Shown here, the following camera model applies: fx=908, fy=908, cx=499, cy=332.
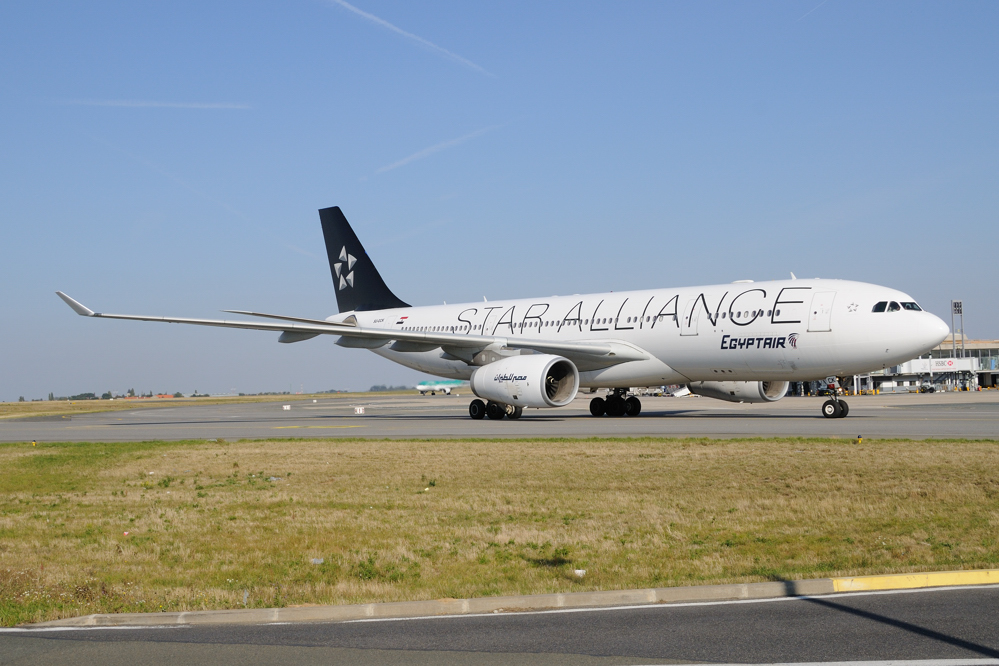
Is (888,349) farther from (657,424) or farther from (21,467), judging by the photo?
(21,467)

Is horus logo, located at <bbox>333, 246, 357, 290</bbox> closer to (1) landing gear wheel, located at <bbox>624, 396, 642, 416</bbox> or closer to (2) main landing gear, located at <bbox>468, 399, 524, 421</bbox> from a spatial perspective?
(2) main landing gear, located at <bbox>468, 399, 524, 421</bbox>

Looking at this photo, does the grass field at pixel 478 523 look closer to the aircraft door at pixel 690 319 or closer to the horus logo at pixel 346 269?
the aircraft door at pixel 690 319

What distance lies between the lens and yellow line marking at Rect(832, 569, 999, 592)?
7.55 meters

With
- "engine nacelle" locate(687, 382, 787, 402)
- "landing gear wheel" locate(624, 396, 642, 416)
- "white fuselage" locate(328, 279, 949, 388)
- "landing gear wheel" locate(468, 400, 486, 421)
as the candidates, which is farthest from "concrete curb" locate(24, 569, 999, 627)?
"landing gear wheel" locate(624, 396, 642, 416)

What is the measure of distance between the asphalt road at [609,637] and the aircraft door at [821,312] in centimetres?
1951

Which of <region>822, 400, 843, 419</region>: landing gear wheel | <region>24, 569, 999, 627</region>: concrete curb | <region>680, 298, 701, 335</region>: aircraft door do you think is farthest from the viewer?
<region>680, 298, 701, 335</region>: aircraft door

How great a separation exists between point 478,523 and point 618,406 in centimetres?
2279

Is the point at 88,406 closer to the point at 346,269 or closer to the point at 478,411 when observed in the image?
the point at 346,269

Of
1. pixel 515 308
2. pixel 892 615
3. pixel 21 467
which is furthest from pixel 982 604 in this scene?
pixel 515 308

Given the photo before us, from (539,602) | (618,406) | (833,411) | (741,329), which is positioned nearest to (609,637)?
(539,602)

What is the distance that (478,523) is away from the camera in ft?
36.3

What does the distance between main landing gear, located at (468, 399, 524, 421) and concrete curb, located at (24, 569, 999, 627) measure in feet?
79.7

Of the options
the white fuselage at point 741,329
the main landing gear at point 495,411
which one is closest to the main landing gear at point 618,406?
the white fuselage at point 741,329

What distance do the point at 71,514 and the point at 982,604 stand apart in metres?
10.9
